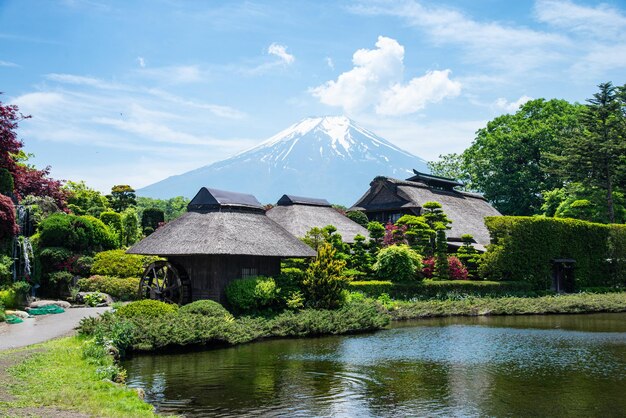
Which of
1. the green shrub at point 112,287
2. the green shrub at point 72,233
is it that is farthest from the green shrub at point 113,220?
the green shrub at point 112,287

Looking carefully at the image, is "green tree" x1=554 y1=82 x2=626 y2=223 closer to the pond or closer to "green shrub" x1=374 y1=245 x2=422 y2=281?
"green shrub" x1=374 y1=245 x2=422 y2=281

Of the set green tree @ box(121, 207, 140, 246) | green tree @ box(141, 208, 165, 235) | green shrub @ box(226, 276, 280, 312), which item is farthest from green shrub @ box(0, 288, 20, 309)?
green tree @ box(141, 208, 165, 235)

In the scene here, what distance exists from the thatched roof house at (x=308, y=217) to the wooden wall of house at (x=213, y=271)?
11.5 metres

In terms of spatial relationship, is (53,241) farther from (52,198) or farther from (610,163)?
(610,163)

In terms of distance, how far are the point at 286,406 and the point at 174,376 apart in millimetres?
4633

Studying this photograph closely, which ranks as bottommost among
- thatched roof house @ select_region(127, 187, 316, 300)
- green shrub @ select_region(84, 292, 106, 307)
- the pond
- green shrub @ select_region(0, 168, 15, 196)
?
the pond

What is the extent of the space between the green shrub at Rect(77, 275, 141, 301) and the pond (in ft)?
39.8

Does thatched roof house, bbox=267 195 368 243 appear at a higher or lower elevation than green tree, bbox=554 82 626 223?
lower

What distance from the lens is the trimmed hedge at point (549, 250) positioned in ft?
135

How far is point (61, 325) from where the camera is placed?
2295 centimetres

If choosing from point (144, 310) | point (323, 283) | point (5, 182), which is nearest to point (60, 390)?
point (144, 310)

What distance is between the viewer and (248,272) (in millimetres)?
28672

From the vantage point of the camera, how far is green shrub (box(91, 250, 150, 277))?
3328 centimetres

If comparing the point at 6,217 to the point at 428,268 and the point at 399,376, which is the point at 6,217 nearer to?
the point at 399,376
